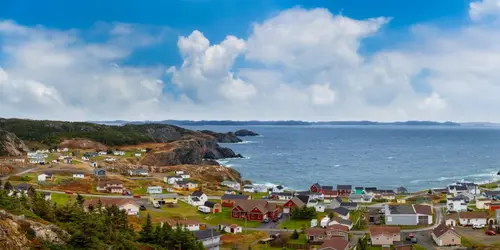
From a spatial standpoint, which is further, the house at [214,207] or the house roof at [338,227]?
the house at [214,207]

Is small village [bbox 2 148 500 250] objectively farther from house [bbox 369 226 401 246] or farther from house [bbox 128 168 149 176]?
house [bbox 128 168 149 176]

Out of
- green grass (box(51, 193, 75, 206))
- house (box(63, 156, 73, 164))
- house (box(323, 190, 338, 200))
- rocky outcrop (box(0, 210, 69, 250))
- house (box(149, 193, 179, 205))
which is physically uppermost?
rocky outcrop (box(0, 210, 69, 250))

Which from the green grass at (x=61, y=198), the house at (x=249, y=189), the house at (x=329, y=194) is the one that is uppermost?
the green grass at (x=61, y=198)

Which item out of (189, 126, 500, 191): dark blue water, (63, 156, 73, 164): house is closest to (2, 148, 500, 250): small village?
(63, 156, 73, 164): house

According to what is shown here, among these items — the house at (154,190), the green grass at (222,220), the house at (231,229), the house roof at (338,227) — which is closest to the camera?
the house roof at (338,227)

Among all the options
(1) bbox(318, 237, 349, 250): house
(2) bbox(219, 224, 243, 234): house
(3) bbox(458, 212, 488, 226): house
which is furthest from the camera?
(3) bbox(458, 212, 488, 226): house

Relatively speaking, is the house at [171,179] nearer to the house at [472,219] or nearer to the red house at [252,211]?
the red house at [252,211]

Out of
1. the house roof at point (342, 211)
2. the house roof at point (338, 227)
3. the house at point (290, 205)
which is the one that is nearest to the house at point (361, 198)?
the house at point (290, 205)
